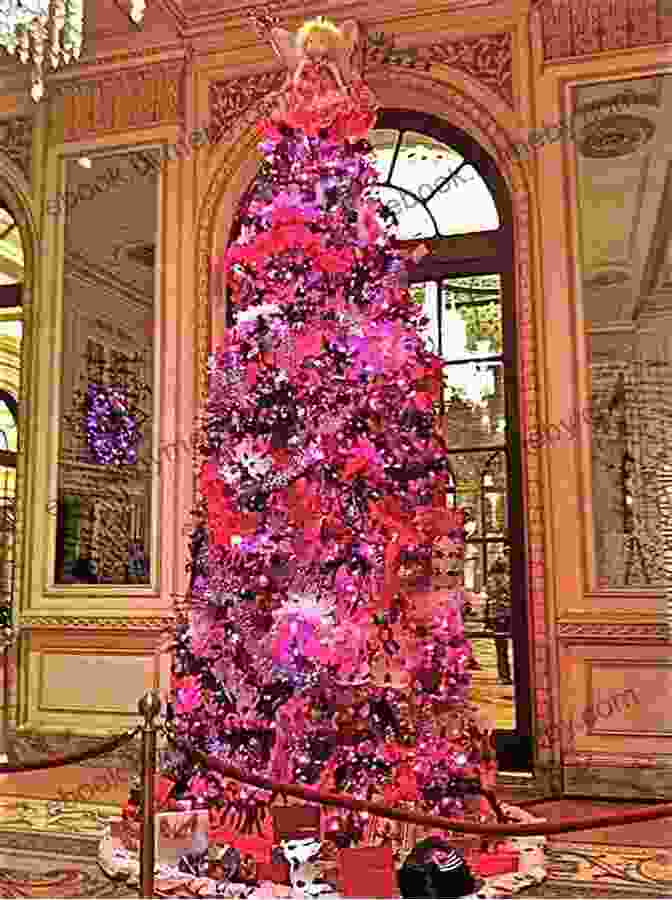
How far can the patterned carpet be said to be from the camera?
10.9 feet

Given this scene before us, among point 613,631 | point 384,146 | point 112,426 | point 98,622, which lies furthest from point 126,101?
A: point 613,631

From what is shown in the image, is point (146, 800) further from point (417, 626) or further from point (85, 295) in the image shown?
point (85, 295)

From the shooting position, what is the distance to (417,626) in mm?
3924

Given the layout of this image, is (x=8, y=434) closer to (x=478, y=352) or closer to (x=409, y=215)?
(x=409, y=215)

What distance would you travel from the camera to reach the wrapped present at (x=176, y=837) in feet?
11.9

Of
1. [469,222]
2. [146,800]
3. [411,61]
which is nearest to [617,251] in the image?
[469,222]

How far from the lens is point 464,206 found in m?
5.84


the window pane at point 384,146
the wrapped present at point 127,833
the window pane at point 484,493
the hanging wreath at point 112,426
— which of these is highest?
the window pane at point 384,146

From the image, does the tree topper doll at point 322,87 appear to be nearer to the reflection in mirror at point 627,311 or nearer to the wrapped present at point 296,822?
the reflection in mirror at point 627,311

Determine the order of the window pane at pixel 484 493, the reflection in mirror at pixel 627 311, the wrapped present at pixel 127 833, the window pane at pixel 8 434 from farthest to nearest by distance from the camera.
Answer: the window pane at pixel 8 434 → the window pane at pixel 484 493 → the reflection in mirror at pixel 627 311 → the wrapped present at pixel 127 833

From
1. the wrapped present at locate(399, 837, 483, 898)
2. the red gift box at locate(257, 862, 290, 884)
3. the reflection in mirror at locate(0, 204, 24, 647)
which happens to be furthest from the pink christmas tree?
the reflection in mirror at locate(0, 204, 24, 647)

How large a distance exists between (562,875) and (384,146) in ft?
13.7

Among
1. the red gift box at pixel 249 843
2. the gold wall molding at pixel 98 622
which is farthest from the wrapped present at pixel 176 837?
the gold wall molding at pixel 98 622

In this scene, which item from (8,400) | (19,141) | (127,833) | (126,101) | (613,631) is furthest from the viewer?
(8,400)
